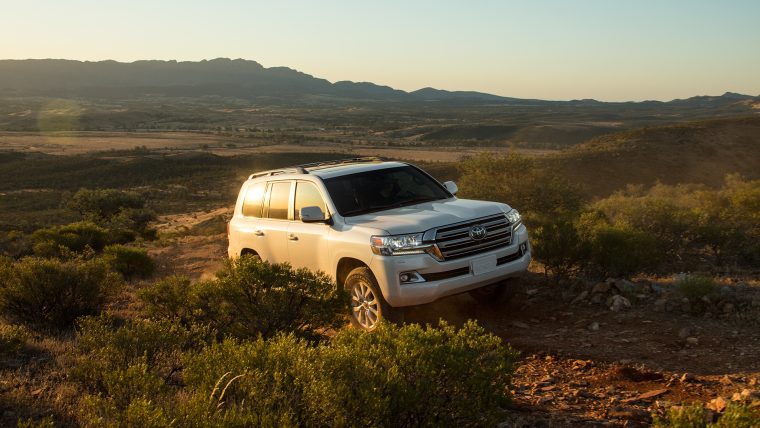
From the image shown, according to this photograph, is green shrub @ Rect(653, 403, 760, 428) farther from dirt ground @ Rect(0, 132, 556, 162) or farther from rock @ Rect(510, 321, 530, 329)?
dirt ground @ Rect(0, 132, 556, 162)

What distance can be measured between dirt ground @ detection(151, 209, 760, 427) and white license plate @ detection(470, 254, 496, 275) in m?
0.82

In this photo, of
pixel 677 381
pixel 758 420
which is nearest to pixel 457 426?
pixel 758 420

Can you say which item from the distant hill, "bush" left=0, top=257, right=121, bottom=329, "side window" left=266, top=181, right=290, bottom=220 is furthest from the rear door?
the distant hill

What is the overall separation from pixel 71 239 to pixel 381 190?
554 inches

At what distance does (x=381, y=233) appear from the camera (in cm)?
627

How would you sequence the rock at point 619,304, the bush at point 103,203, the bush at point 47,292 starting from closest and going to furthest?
1. the rock at point 619,304
2. the bush at point 47,292
3. the bush at point 103,203

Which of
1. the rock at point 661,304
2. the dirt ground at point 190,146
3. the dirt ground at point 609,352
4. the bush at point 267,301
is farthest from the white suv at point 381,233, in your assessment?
the dirt ground at point 190,146

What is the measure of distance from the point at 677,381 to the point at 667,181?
3458 centimetres

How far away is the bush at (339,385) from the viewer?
3170 mm

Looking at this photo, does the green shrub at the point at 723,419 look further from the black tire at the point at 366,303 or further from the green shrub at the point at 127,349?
Answer: the black tire at the point at 366,303

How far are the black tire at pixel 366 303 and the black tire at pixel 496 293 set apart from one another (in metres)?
1.69

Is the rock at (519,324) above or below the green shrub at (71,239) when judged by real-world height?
above

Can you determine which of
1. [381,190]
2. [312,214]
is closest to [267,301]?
[312,214]

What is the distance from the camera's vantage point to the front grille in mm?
6273
